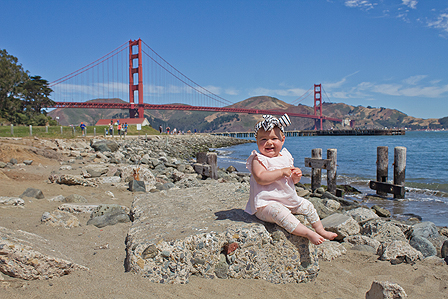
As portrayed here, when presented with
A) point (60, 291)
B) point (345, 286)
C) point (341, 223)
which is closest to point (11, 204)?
point (60, 291)

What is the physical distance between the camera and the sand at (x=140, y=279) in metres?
2.05

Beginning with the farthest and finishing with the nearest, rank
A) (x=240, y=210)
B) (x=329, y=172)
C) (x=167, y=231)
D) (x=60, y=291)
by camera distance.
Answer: (x=329, y=172)
(x=240, y=210)
(x=167, y=231)
(x=60, y=291)

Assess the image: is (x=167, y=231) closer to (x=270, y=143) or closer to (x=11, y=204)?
(x=270, y=143)

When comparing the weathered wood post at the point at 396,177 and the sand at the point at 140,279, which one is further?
the weathered wood post at the point at 396,177

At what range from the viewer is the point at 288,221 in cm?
250

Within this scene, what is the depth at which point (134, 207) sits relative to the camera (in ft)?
11.5

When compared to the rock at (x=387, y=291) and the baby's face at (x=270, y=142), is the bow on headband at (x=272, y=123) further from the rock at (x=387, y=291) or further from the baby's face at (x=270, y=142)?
the rock at (x=387, y=291)

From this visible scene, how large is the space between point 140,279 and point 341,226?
9.80 feet

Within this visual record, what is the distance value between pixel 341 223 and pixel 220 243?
97.8 inches

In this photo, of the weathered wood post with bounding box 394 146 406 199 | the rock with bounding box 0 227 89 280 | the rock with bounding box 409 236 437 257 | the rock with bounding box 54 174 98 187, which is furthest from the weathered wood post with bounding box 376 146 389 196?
the rock with bounding box 0 227 89 280

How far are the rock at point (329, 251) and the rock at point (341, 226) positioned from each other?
1.72 feet

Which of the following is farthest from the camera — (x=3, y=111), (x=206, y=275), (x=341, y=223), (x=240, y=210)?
(x=3, y=111)

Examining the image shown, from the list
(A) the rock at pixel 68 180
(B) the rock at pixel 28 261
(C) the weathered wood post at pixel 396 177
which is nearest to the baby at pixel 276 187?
(B) the rock at pixel 28 261

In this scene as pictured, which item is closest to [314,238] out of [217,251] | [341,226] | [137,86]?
[217,251]
